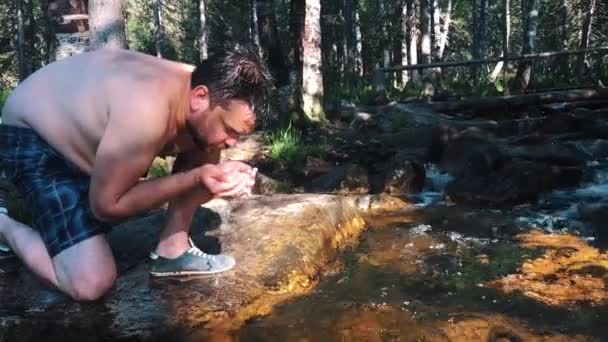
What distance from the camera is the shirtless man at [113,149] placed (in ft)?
7.54

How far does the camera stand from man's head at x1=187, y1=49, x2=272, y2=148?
2303 millimetres

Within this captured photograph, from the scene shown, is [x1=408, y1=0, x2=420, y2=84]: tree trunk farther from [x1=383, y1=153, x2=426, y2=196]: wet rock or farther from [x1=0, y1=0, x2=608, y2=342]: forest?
[x1=383, y1=153, x2=426, y2=196]: wet rock

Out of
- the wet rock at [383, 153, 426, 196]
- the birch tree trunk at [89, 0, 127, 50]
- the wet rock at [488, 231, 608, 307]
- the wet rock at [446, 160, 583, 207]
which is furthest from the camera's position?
the wet rock at [383, 153, 426, 196]

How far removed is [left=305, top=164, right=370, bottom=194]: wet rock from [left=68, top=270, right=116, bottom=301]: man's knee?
3.93 m

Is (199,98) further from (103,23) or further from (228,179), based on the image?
(103,23)

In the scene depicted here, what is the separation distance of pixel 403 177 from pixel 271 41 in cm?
681

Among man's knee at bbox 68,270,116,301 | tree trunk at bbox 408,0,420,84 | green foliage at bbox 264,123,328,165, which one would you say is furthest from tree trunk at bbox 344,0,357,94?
man's knee at bbox 68,270,116,301

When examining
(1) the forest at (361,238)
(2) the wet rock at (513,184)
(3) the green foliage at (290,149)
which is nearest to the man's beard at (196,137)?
(1) the forest at (361,238)

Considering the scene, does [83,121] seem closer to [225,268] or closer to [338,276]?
[225,268]

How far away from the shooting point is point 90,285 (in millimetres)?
2559

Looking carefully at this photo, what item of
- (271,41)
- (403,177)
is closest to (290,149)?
(403,177)

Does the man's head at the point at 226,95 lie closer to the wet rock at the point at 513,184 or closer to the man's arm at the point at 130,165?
the man's arm at the point at 130,165

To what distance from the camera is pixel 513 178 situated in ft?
19.3

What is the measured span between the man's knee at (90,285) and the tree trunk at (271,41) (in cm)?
963
